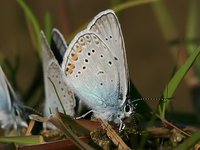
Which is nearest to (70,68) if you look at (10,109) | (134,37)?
(10,109)

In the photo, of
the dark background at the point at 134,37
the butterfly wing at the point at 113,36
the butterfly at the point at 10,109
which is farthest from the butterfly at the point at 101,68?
the dark background at the point at 134,37

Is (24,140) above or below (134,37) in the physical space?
above

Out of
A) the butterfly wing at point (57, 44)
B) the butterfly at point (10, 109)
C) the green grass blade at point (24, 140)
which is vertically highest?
the butterfly wing at point (57, 44)

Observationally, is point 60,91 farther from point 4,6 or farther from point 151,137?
point 4,6

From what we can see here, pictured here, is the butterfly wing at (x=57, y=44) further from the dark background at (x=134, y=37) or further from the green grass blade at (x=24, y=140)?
the dark background at (x=134, y=37)

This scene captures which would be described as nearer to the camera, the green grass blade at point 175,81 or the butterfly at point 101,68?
the green grass blade at point 175,81

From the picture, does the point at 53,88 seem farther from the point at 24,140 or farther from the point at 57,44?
the point at 24,140

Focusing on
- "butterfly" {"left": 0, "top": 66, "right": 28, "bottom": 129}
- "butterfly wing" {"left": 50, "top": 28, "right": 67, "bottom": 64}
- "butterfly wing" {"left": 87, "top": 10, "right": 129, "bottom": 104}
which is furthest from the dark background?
"butterfly wing" {"left": 87, "top": 10, "right": 129, "bottom": 104}
